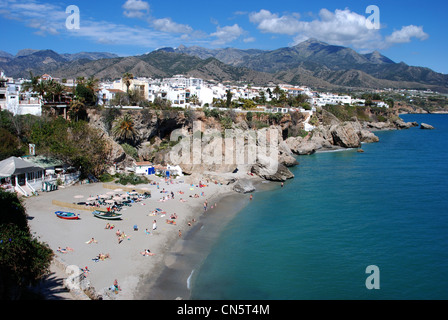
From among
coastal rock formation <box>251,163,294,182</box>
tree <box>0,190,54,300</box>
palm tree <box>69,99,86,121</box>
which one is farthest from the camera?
palm tree <box>69,99,86,121</box>

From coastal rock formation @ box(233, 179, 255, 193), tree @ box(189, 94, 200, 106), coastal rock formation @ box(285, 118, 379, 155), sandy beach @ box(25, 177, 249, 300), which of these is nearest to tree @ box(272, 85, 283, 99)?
coastal rock formation @ box(285, 118, 379, 155)

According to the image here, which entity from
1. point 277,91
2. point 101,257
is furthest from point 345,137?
point 101,257

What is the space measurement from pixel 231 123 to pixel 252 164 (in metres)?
16.0

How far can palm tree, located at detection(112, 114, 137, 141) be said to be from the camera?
48.1m

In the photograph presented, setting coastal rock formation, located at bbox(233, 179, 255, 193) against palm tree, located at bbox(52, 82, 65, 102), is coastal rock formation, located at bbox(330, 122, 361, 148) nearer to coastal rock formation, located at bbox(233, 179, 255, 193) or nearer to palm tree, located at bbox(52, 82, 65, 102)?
coastal rock formation, located at bbox(233, 179, 255, 193)

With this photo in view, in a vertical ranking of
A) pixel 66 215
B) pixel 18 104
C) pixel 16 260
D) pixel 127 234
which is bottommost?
pixel 127 234

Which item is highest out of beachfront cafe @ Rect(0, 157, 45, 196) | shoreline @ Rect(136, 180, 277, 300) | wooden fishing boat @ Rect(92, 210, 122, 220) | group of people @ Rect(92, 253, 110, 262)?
A: beachfront cafe @ Rect(0, 157, 45, 196)

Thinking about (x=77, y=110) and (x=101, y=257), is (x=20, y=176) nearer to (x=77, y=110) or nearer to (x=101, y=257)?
(x=101, y=257)

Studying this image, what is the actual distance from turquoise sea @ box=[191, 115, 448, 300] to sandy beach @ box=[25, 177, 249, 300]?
2.68 metres

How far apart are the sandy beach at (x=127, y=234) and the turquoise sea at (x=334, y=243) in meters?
2.68

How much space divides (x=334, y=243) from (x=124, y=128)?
3336 cm

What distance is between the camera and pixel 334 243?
25.4m
